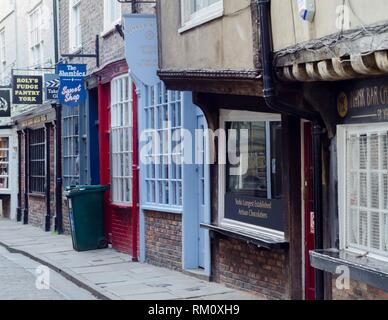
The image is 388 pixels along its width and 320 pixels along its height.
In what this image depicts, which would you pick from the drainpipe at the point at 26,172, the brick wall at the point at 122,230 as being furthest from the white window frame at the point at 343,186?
the drainpipe at the point at 26,172

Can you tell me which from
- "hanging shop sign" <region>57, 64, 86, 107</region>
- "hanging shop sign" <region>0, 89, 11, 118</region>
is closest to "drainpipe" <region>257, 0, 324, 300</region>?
"hanging shop sign" <region>57, 64, 86, 107</region>

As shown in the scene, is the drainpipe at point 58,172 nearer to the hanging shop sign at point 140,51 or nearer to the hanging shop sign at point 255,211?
the hanging shop sign at point 140,51

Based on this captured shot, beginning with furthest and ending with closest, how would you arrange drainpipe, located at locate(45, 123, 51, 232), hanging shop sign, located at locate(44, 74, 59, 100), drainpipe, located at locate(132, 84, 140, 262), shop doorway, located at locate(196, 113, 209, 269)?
drainpipe, located at locate(45, 123, 51, 232), hanging shop sign, located at locate(44, 74, 59, 100), drainpipe, located at locate(132, 84, 140, 262), shop doorway, located at locate(196, 113, 209, 269)

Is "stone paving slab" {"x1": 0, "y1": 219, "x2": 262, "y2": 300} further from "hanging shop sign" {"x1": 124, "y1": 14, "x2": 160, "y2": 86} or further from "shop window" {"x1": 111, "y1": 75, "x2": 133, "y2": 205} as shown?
"hanging shop sign" {"x1": 124, "y1": 14, "x2": 160, "y2": 86}

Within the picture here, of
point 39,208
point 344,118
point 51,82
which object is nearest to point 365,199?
point 344,118

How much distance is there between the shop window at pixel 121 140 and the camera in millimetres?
14157

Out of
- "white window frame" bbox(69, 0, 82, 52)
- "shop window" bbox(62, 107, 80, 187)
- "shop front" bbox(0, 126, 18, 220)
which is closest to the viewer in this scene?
"shop window" bbox(62, 107, 80, 187)

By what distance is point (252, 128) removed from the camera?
9789 mm

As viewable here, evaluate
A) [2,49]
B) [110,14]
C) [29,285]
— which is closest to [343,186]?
[29,285]

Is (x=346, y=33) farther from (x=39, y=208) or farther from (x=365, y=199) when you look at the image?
(x=39, y=208)

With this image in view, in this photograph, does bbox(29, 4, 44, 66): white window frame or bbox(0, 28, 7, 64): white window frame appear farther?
bbox(0, 28, 7, 64): white window frame

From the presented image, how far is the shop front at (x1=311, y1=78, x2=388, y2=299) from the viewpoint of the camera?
664cm

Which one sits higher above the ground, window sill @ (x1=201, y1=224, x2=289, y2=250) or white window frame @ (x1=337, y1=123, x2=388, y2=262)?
white window frame @ (x1=337, y1=123, x2=388, y2=262)

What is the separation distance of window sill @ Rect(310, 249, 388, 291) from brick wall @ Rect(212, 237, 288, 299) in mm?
1583
